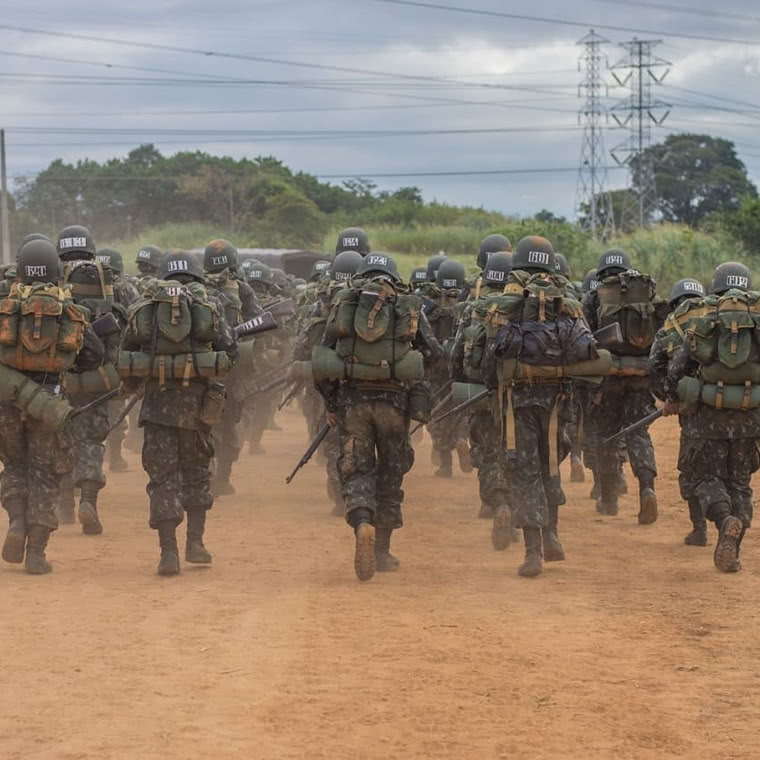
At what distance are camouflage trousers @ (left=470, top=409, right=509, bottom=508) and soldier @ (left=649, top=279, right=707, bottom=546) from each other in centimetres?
138

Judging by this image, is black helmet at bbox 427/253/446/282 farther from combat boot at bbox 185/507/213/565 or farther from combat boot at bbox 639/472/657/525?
combat boot at bbox 185/507/213/565

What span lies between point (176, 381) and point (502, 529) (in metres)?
2.90

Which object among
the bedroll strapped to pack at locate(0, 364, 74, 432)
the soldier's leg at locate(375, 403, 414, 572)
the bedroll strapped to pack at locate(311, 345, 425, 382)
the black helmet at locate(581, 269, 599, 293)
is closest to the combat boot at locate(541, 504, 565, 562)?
the soldier's leg at locate(375, 403, 414, 572)

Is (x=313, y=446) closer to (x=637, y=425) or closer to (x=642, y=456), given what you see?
(x=637, y=425)

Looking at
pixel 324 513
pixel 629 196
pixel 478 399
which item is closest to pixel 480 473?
pixel 478 399

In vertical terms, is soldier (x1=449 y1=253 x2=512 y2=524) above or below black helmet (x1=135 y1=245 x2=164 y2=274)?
below

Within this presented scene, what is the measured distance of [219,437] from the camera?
1514 centimetres

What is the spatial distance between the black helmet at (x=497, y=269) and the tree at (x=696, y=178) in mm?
69851

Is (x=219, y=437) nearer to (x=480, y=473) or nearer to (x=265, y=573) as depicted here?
(x=480, y=473)

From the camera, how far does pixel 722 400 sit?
10.9m

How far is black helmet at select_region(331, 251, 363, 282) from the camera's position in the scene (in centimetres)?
1332

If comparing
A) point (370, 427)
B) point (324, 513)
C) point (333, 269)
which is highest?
point (333, 269)

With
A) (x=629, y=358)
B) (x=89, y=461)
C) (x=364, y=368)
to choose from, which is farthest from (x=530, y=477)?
(x=89, y=461)

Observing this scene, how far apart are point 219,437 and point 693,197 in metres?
73.5
